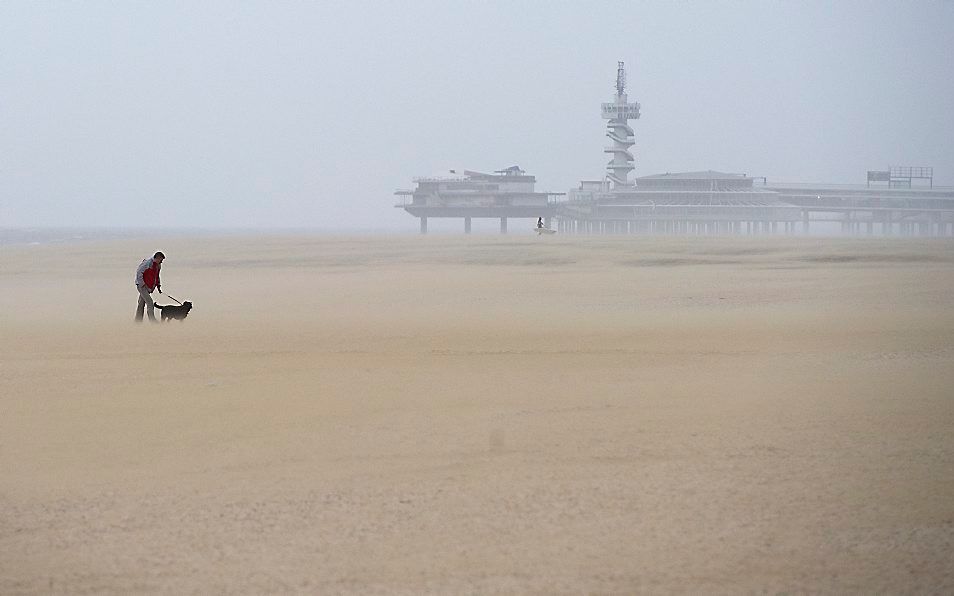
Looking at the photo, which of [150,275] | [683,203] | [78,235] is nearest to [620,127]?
[683,203]

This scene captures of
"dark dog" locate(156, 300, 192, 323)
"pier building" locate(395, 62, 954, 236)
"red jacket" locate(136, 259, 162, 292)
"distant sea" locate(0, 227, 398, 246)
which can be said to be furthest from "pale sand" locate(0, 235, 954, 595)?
"pier building" locate(395, 62, 954, 236)

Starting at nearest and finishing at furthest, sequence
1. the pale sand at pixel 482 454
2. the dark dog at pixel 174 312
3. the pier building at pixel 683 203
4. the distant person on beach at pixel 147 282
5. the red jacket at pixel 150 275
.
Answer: the pale sand at pixel 482 454, the dark dog at pixel 174 312, the distant person on beach at pixel 147 282, the red jacket at pixel 150 275, the pier building at pixel 683 203

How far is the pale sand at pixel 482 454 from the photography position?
465 cm

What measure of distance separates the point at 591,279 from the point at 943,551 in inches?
670

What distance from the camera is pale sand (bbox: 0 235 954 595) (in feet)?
15.3

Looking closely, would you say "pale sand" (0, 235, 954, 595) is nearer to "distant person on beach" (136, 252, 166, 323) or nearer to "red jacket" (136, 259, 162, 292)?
"distant person on beach" (136, 252, 166, 323)

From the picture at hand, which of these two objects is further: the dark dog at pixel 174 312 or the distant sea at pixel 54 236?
the distant sea at pixel 54 236

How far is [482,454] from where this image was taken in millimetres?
6363

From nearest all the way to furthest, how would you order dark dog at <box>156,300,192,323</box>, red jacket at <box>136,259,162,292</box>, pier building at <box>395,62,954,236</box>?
dark dog at <box>156,300,192,323</box> < red jacket at <box>136,259,162,292</box> < pier building at <box>395,62,954,236</box>

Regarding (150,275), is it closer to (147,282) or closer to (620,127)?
(147,282)

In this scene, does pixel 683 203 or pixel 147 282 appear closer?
pixel 147 282

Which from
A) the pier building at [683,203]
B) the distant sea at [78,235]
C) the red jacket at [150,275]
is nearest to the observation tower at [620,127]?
the pier building at [683,203]

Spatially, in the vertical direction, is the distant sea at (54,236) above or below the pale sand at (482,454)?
below

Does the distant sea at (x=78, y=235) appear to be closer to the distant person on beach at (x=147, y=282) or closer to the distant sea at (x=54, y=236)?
the distant sea at (x=54, y=236)
